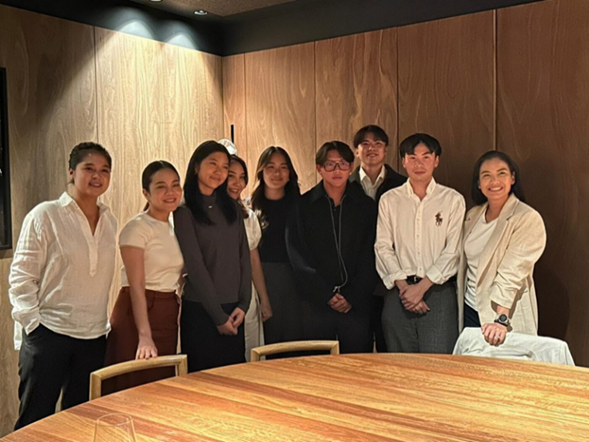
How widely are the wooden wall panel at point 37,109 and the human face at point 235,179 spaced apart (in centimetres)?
114

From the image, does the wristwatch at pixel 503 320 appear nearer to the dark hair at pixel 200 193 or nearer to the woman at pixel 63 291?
the dark hair at pixel 200 193

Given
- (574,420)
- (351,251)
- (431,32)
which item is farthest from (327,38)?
(574,420)

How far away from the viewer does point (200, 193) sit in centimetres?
324

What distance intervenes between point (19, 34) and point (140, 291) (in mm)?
1846

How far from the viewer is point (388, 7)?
14.0 ft

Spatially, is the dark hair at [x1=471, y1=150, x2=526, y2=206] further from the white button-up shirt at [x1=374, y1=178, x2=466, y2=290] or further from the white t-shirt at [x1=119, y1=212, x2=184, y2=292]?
the white t-shirt at [x1=119, y1=212, x2=184, y2=292]

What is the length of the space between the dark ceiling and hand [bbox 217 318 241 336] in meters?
2.23

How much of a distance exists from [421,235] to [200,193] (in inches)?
46.5

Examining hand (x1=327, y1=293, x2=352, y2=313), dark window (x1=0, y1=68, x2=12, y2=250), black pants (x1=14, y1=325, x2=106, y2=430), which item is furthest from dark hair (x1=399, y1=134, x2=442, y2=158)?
dark window (x1=0, y1=68, x2=12, y2=250)

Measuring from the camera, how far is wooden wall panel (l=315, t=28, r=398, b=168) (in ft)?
13.9

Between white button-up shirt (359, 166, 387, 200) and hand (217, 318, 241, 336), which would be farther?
white button-up shirt (359, 166, 387, 200)

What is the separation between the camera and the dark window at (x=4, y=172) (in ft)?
11.8

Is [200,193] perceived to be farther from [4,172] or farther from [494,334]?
[494,334]

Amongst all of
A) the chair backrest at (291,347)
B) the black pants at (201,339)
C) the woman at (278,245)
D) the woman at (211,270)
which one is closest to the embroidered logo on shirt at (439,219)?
the woman at (278,245)
